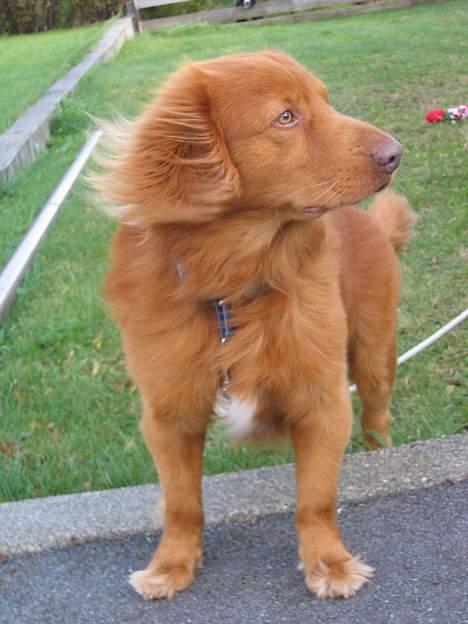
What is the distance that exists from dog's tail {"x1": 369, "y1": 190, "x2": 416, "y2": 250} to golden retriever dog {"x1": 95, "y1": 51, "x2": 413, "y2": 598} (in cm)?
108

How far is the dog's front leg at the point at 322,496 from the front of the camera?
2639 millimetres

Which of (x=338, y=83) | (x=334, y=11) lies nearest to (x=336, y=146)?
(x=338, y=83)

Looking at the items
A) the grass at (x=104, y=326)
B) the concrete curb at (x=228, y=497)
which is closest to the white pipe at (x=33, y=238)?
A: the grass at (x=104, y=326)

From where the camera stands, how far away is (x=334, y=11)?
21000 mm

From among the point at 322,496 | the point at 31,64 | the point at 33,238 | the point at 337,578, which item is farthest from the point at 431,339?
the point at 31,64

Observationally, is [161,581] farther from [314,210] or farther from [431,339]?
[431,339]

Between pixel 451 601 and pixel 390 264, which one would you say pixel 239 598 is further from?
pixel 390 264

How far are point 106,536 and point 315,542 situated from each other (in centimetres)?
72

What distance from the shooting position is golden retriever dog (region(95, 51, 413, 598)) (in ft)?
8.09

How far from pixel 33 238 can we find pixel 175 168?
3928 mm

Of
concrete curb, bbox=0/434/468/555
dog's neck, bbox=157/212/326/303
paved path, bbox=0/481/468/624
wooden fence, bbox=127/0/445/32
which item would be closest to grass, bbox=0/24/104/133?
wooden fence, bbox=127/0/445/32

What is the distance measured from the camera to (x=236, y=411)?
8.86 feet

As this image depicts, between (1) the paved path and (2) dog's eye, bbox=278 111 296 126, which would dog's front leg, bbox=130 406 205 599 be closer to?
(1) the paved path

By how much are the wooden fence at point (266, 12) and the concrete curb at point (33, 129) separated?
327 inches
